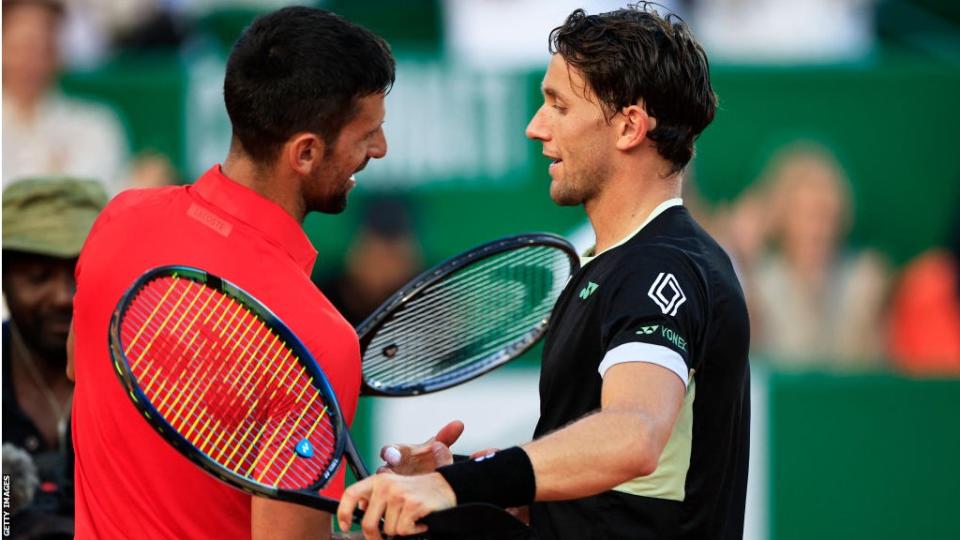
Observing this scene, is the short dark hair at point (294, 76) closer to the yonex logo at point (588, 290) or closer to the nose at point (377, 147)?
the nose at point (377, 147)

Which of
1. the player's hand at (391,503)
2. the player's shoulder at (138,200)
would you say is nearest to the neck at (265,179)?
the player's shoulder at (138,200)

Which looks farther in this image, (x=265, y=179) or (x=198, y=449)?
(x=265, y=179)

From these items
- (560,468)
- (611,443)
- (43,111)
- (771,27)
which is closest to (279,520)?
(560,468)

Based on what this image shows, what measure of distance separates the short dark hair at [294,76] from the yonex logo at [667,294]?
80cm

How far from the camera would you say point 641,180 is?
3512 millimetres

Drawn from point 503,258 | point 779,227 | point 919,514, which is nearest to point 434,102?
point 779,227

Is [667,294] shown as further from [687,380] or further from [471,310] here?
[471,310]

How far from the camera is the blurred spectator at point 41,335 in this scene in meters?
4.45

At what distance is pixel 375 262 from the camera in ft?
25.7

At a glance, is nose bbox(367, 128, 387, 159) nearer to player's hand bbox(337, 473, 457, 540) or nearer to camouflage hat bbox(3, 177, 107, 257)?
player's hand bbox(337, 473, 457, 540)

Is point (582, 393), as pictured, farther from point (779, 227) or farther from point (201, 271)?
point (779, 227)

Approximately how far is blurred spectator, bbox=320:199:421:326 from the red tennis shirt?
13.7 ft

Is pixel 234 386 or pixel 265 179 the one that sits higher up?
pixel 265 179

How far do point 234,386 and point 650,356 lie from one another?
86 centimetres
